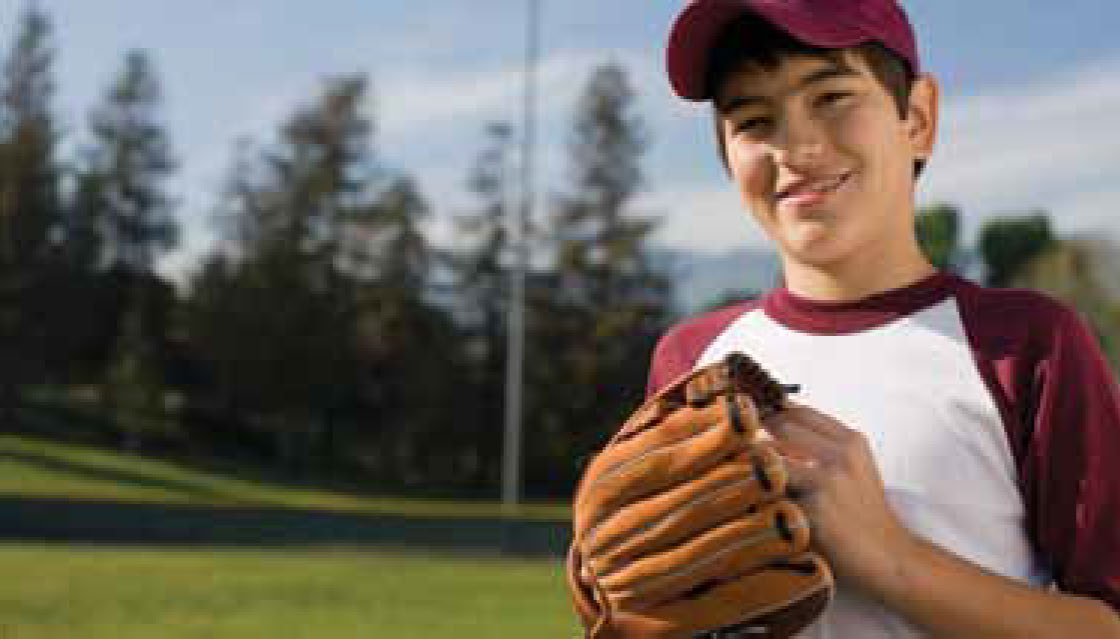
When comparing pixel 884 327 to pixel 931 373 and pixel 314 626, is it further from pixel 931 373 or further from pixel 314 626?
pixel 314 626

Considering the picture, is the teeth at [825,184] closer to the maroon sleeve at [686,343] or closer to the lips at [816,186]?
the lips at [816,186]

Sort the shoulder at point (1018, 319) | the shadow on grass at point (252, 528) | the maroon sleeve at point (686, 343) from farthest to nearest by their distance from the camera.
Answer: the shadow on grass at point (252, 528) → the maroon sleeve at point (686, 343) → the shoulder at point (1018, 319)

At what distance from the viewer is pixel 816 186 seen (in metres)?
1.69

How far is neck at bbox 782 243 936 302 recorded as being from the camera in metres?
1.74

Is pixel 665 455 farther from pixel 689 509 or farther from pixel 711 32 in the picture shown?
pixel 711 32

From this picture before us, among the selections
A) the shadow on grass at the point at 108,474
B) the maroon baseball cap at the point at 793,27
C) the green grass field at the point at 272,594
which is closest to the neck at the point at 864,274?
the maroon baseball cap at the point at 793,27

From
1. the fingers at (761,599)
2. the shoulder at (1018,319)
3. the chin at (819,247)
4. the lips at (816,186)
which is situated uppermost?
the lips at (816,186)

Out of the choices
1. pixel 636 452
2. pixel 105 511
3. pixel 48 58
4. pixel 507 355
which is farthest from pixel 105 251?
pixel 636 452

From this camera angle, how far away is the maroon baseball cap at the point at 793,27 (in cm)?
164

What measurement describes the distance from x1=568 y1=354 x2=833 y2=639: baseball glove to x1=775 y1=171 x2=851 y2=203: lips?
23 centimetres

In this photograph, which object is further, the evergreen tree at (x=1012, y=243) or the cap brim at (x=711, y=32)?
the evergreen tree at (x=1012, y=243)

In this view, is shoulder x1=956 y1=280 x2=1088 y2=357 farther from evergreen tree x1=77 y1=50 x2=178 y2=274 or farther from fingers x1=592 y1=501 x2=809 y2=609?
evergreen tree x1=77 y1=50 x2=178 y2=274

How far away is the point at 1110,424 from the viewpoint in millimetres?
1578

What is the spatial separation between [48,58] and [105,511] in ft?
70.7
